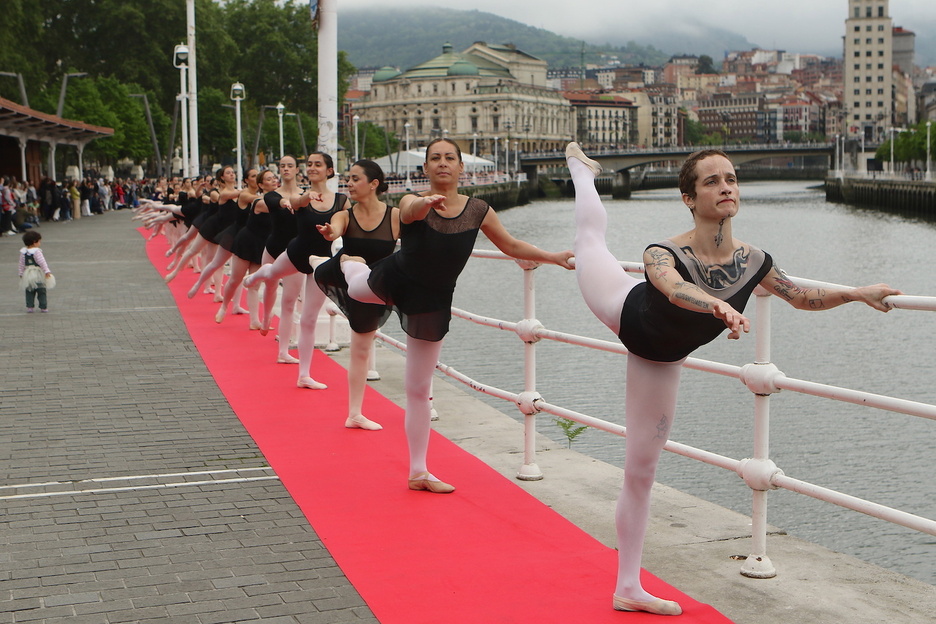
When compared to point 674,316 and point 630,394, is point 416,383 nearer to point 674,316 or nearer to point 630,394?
point 630,394

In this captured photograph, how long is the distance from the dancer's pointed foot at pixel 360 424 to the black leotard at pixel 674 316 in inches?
150

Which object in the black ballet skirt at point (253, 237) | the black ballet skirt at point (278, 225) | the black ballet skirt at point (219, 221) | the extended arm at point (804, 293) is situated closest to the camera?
the extended arm at point (804, 293)

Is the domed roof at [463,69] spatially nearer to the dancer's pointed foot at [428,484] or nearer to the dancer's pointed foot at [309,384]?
the dancer's pointed foot at [309,384]

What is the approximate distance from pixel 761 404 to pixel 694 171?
1.21 m

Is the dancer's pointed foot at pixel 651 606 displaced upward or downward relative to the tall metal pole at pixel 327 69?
downward

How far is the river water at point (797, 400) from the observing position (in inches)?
437

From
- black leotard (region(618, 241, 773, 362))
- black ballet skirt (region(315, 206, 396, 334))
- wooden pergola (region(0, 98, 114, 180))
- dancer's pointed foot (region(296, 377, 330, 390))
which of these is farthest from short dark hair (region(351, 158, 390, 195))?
wooden pergola (region(0, 98, 114, 180))

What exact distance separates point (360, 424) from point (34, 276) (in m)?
8.64

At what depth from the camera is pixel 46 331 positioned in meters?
13.4

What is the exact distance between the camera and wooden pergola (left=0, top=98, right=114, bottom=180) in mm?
35787

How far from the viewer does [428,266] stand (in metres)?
5.88

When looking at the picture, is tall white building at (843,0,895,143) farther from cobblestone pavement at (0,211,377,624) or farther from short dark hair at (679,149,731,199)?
short dark hair at (679,149,731,199)

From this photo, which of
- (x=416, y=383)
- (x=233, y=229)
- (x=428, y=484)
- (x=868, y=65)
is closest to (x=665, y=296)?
(x=416, y=383)

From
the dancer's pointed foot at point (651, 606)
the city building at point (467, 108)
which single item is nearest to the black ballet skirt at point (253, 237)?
the dancer's pointed foot at point (651, 606)
